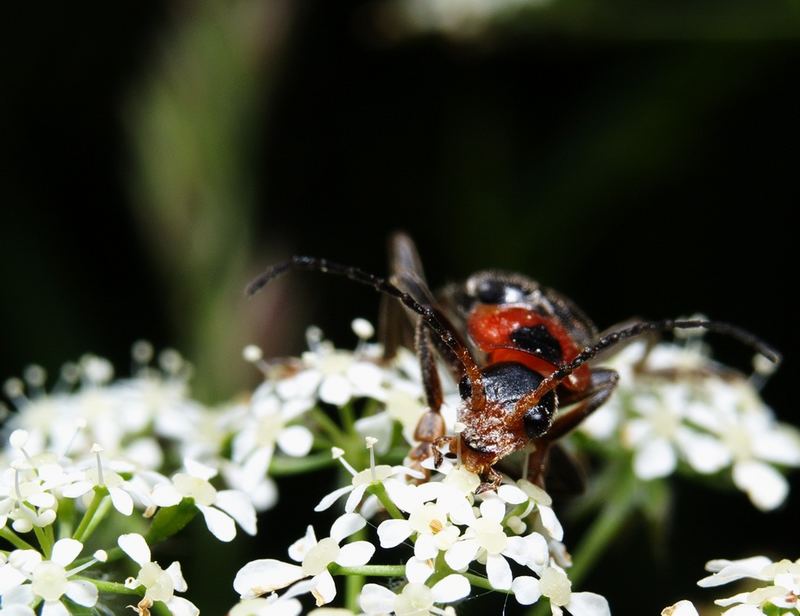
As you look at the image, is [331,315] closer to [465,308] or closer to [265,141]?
[265,141]

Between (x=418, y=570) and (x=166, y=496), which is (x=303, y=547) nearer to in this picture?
(x=418, y=570)

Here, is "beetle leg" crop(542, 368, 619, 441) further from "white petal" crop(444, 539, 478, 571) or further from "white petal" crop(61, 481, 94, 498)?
"white petal" crop(61, 481, 94, 498)

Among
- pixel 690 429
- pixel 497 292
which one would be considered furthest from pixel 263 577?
pixel 690 429

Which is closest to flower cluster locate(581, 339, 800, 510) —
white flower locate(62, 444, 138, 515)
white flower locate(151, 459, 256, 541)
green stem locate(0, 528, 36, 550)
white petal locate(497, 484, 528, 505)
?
white petal locate(497, 484, 528, 505)

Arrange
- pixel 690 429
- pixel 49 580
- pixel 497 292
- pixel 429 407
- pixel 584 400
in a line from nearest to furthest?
pixel 49 580
pixel 429 407
pixel 584 400
pixel 497 292
pixel 690 429

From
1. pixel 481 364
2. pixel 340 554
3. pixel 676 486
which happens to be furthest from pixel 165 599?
pixel 676 486
